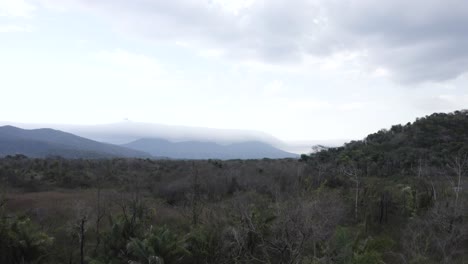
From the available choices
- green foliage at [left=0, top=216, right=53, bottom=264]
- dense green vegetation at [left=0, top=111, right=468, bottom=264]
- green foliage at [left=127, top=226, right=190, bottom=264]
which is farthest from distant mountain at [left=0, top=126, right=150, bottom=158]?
green foliage at [left=127, top=226, right=190, bottom=264]

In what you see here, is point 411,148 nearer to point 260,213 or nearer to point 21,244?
point 260,213

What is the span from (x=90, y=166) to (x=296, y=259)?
1359 inches

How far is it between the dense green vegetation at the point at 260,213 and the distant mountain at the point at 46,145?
5662cm

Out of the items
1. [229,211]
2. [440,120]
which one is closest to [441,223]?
[229,211]

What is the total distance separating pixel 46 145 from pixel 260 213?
12521 cm

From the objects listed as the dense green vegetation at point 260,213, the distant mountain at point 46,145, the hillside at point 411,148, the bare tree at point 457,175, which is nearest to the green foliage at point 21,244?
the dense green vegetation at point 260,213

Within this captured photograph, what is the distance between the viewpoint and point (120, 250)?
34.4ft

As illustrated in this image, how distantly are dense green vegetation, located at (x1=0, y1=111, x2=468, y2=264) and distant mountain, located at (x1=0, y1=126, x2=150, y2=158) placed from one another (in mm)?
56623

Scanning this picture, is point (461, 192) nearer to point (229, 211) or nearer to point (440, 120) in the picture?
point (229, 211)

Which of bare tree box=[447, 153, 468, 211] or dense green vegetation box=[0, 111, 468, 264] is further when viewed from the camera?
bare tree box=[447, 153, 468, 211]

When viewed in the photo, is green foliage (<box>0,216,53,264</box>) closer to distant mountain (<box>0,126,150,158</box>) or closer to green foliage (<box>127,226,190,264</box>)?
green foliage (<box>127,226,190,264</box>)

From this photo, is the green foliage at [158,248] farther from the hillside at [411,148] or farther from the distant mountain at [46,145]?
the distant mountain at [46,145]

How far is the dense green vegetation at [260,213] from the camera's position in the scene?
10203 millimetres

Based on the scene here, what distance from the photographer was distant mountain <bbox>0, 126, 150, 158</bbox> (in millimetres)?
95688
